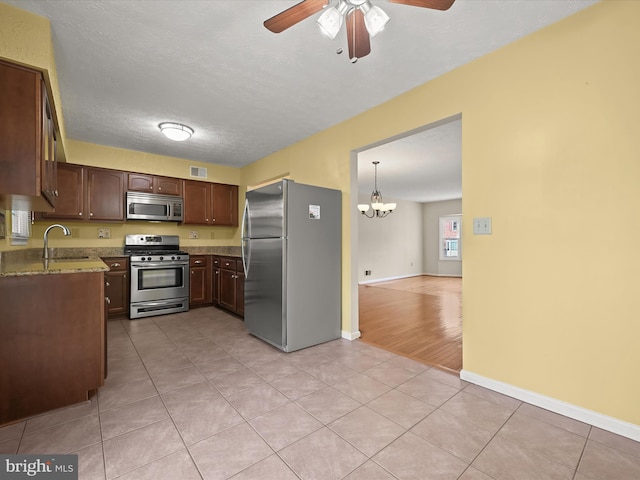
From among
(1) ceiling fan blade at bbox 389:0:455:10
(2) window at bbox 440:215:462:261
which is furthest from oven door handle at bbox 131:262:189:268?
(2) window at bbox 440:215:462:261

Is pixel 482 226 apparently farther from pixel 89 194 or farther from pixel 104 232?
pixel 104 232

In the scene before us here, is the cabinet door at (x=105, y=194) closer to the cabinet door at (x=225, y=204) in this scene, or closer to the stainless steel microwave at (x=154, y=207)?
the stainless steel microwave at (x=154, y=207)

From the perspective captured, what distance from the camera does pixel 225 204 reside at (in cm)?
535

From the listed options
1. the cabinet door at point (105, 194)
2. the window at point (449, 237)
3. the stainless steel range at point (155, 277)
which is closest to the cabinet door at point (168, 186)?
the cabinet door at point (105, 194)

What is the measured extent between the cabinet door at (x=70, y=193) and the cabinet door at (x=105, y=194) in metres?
0.09

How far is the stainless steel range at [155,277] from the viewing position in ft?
13.5

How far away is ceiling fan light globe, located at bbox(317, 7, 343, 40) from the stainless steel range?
3926mm

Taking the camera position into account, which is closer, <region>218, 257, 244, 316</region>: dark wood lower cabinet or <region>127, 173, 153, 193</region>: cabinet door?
<region>218, 257, 244, 316</region>: dark wood lower cabinet

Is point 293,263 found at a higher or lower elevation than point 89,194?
lower

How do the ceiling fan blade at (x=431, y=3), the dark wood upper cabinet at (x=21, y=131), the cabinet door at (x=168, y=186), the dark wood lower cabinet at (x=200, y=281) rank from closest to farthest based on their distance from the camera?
the ceiling fan blade at (x=431, y=3) < the dark wood upper cabinet at (x=21, y=131) < the cabinet door at (x=168, y=186) < the dark wood lower cabinet at (x=200, y=281)

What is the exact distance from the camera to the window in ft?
30.2

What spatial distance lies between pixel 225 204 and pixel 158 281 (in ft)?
5.83

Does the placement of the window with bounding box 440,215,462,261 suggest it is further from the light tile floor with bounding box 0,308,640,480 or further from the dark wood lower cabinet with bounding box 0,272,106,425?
the dark wood lower cabinet with bounding box 0,272,106,425

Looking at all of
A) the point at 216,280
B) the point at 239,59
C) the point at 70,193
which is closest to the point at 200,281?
the point at 216,280
